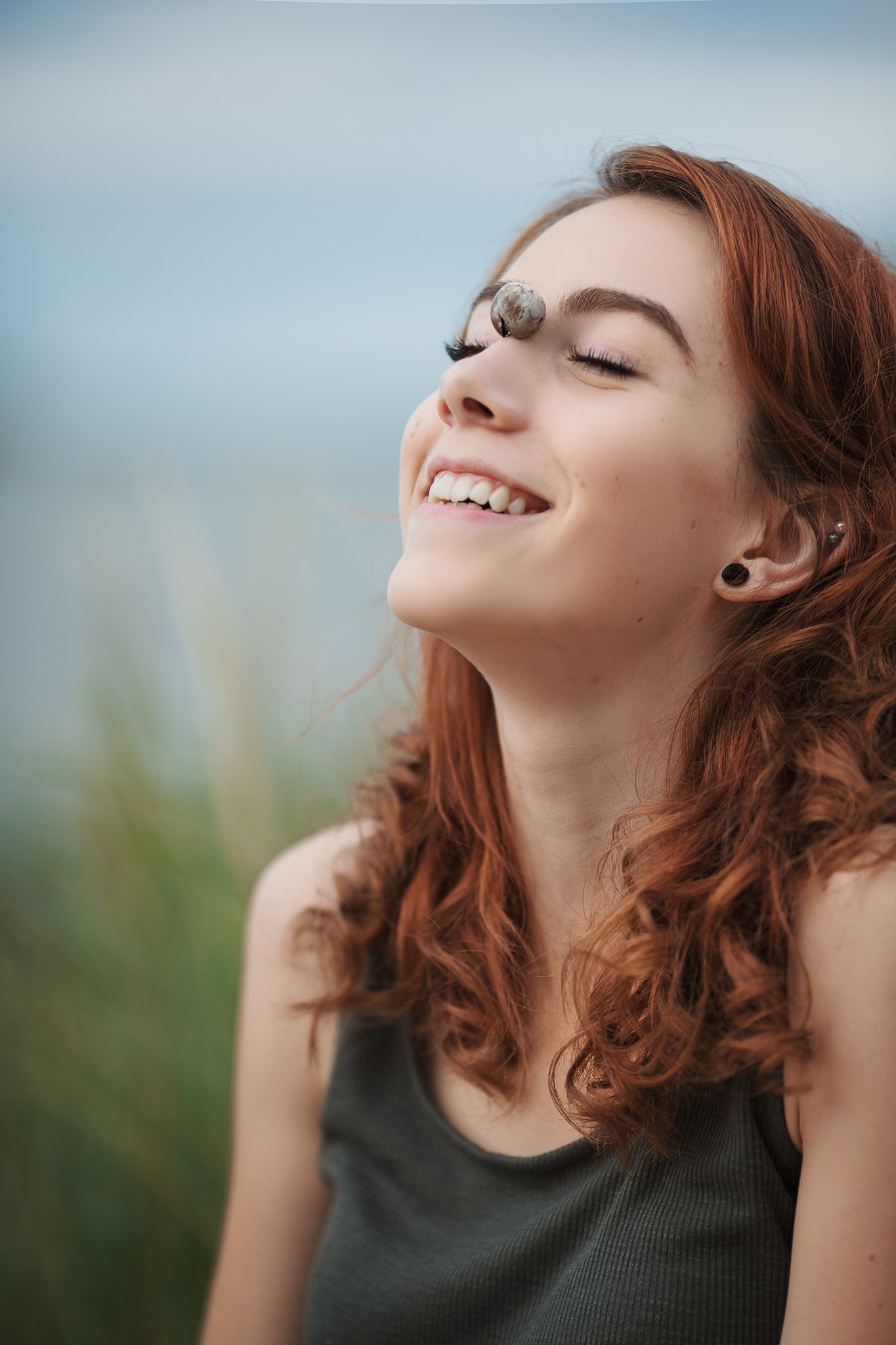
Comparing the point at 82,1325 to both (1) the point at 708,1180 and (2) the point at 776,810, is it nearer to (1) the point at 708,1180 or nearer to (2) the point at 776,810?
(1) the point at 708,1180

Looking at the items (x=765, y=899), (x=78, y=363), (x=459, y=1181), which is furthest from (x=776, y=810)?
(x=78, y=363)

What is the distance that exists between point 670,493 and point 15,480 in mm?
1661

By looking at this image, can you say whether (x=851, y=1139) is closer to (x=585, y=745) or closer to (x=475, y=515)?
(x=585, y=745)

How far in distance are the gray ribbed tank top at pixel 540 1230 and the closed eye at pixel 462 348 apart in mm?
879

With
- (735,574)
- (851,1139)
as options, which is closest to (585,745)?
(735,574)

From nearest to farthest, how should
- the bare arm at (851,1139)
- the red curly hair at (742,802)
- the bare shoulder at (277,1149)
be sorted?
1. the bare arm at (851,1139)
2. the red curly hair at (742,802)
3. the bare shoulder at (277,1149)

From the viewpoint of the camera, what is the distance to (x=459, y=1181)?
1.17m

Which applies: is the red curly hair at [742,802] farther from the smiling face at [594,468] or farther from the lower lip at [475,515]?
the lower lip at [475,515]

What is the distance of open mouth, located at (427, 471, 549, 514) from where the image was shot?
1.05 metres

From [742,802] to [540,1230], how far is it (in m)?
0.51

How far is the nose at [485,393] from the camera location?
105cm

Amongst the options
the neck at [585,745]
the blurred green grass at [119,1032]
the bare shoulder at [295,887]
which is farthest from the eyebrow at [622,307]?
the blurred green grass at [119,1032]

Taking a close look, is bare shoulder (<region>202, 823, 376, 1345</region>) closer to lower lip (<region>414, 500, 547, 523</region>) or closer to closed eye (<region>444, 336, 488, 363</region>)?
lower lip (<region>414, 500, 547, 523</region>)

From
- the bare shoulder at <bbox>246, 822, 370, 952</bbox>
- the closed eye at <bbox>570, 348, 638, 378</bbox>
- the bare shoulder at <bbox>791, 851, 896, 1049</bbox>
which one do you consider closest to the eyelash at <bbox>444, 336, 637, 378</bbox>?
the closed eye at <bbox>570, 348, 638, 378</bbox>
